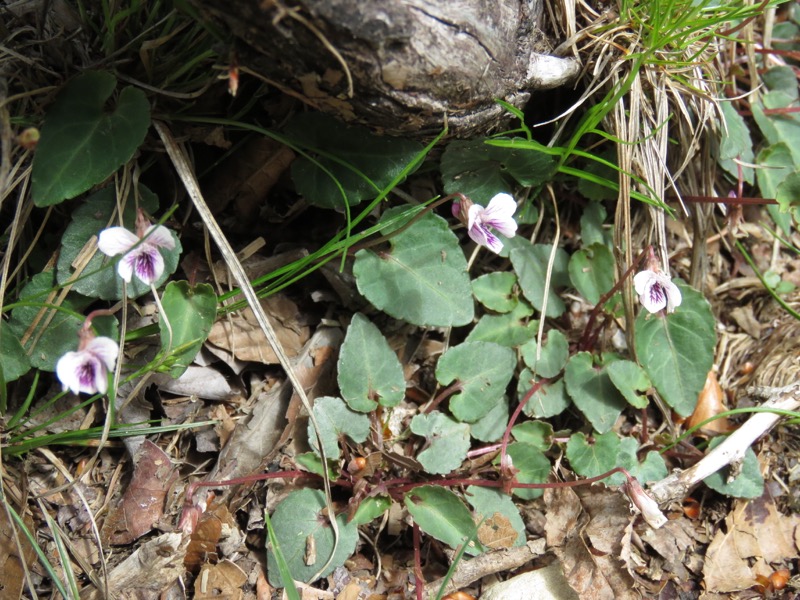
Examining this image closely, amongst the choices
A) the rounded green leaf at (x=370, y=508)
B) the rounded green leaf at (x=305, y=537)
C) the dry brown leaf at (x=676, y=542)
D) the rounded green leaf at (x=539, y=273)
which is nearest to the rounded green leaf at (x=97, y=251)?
the rounded green leaf at (x=305, y=537)

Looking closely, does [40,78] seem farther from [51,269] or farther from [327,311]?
[327,311]

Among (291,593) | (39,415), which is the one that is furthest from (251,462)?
(39,415)

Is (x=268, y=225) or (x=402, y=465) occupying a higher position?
(x=268, y=225)

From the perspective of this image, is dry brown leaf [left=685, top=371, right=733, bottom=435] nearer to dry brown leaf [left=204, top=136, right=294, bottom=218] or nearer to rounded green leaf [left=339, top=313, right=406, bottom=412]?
rounded green leaf [left=339, top=313, right=406, bottom=412]

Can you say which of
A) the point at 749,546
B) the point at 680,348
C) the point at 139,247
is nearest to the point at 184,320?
the point at 139,247

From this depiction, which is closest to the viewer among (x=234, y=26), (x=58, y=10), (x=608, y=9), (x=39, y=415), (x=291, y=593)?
(x=234, y=26)

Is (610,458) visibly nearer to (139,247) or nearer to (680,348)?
(680,348)
